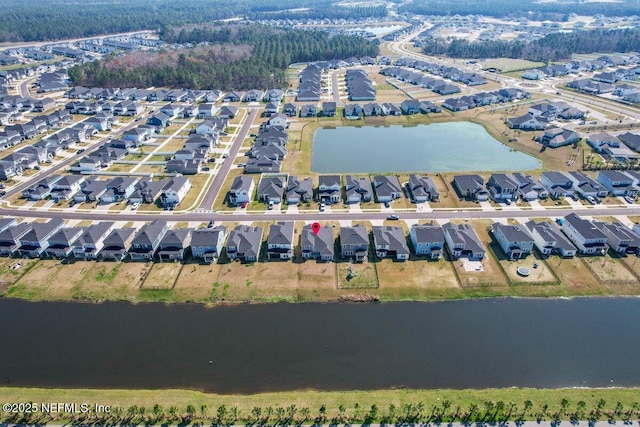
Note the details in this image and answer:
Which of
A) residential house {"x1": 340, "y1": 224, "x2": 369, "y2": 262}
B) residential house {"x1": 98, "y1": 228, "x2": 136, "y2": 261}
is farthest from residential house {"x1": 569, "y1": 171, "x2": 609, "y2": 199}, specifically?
residential house {"x1": 98, "y1": 228, "x2": 136, "y2": 261}

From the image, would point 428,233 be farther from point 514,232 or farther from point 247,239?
point 247,239

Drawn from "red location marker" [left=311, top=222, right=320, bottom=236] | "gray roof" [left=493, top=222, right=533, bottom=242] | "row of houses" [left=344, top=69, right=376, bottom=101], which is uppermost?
"row of houses" [left=344, top=69, right=376, bottom=101]

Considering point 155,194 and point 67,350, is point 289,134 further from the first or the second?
point 67,350

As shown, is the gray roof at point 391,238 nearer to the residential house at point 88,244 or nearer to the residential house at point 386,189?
the residential house at point 386,189

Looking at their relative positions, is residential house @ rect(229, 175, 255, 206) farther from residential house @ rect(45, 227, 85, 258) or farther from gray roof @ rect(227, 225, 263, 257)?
residential house @ rect(45, 227, 85, 258)

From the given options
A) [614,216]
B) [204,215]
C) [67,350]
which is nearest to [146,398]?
[67,350]

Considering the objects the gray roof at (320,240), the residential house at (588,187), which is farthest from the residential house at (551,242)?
the gray roof at (320,240)
